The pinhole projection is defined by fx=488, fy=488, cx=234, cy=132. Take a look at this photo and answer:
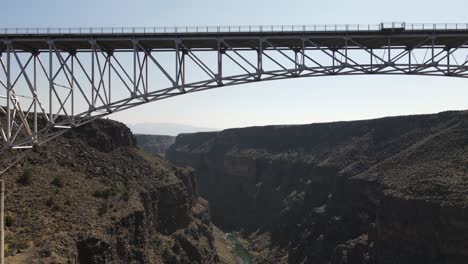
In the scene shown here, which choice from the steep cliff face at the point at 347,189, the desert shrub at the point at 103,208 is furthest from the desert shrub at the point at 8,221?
the steep cliff face at the point at 347,189

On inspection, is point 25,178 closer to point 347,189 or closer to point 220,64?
point 220,64

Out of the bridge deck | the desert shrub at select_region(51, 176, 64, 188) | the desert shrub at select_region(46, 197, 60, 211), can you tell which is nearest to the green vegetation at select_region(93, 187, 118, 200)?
the desert shrub at select_region(51, 176, 64, 188)

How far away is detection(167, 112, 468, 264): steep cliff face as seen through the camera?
48.5 metres

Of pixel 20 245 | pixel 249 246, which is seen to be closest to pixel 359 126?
pixel 249 246

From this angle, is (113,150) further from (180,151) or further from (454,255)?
(180,151)

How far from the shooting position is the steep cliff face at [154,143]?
557ft

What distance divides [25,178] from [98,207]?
5731 millimetres

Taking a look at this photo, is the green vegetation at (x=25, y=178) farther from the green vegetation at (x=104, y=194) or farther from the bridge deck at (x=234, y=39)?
the bridge deck at (x=234, y=39)

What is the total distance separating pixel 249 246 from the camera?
78.4 metres

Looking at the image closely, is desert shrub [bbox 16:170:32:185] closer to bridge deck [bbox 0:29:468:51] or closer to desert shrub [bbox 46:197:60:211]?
desert shrub [bbox 46:197:60:211]

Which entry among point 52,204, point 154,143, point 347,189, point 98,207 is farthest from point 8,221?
point 154,143

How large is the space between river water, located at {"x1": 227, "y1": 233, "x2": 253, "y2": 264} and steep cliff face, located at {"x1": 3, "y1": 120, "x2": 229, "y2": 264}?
8850 millimetres

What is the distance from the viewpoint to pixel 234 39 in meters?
29.1

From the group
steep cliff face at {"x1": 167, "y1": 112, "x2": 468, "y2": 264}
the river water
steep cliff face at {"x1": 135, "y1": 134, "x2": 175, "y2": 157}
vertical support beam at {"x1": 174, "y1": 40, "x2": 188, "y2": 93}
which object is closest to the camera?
vertical support beam at {"x1": 174, "y1": 40, "x2": 188, "y2": 93}
